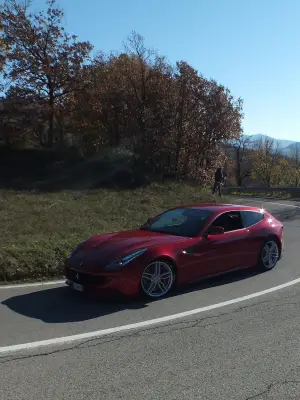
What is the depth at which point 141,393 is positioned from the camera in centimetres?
360

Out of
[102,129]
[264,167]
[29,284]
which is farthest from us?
[264,167]

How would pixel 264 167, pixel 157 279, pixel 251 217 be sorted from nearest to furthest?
pixel 157 279
pixel 251 217
pixel 264 167

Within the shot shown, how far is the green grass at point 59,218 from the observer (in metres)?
7.89

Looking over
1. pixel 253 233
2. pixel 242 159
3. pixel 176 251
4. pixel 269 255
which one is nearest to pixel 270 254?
pixel 269 255

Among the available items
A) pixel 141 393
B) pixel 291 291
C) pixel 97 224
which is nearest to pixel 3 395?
pixel 141 393

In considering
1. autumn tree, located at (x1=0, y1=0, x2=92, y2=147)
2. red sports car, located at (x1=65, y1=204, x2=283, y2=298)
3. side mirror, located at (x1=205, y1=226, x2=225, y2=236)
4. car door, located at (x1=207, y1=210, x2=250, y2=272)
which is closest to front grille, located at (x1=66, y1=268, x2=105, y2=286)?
red sports car, located at (x1=65, y1=204, x2=283, y2=298)

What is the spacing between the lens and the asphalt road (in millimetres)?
3684

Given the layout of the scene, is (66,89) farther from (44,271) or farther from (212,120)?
(44,271)

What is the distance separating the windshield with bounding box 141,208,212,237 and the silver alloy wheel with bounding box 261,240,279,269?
4.76 feet

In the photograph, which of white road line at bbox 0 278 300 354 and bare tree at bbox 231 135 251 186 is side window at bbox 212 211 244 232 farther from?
bare tree at bbox 231 135 251 186

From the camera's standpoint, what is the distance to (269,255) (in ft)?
27.7

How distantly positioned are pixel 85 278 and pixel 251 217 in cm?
368

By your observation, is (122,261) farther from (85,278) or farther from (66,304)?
(66,304)

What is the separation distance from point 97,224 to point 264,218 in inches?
187
